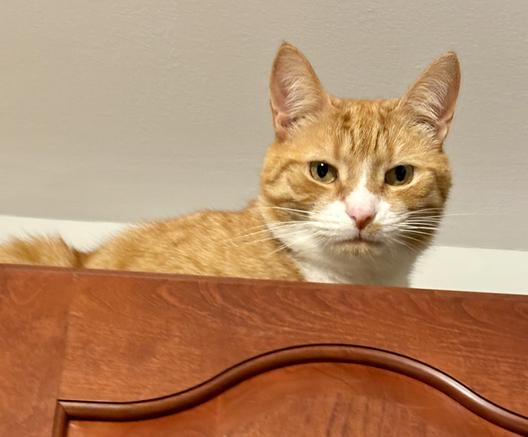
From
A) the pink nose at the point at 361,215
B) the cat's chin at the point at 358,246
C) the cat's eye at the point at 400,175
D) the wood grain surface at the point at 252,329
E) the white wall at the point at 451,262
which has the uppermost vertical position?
the white wall at the point at 451,262

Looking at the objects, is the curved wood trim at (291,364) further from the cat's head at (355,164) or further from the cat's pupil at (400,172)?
the cat's pupil at (400,172)

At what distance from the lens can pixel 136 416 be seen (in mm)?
662

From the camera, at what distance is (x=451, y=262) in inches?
62.9

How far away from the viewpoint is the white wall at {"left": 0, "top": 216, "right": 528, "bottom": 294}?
1571 mm

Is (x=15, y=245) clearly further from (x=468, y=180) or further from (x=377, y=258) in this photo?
(x=468, y=180)

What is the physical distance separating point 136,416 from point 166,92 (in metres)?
0.71

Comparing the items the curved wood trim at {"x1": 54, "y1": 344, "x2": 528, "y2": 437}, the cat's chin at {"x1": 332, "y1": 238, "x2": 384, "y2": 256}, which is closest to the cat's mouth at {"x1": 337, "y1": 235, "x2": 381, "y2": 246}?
the cat's chin at {"x1": 332, "y1": 238, "x2": 384, "y2": 256}

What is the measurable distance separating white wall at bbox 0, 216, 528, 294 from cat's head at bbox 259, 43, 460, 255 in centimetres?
62

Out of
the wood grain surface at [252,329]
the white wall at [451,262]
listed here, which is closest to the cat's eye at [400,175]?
the wood grain surface at [252,329]

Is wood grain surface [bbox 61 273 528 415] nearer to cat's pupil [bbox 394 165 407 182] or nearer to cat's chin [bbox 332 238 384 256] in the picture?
cat's chin [bbox 332 238 384 256]

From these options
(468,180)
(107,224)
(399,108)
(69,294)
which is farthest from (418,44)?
(107,224)

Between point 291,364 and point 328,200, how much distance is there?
0.27 metres

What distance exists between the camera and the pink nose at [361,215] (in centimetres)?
85

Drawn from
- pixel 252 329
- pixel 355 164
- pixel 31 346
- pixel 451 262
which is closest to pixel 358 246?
pixel 355 164
